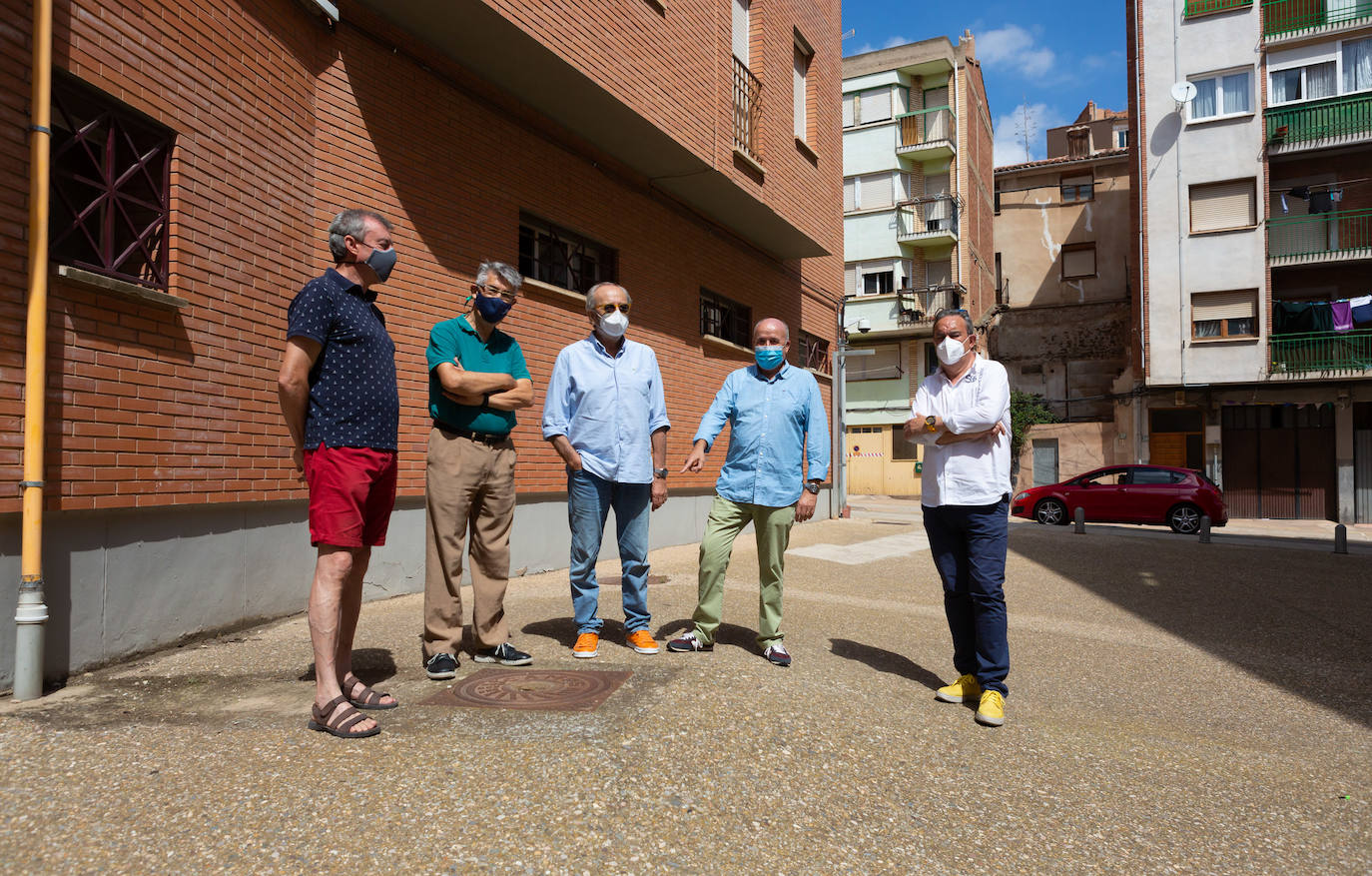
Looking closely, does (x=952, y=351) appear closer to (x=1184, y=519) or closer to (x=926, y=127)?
(x=1184, y=519)

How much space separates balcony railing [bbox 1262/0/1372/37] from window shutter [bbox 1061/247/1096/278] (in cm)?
1048

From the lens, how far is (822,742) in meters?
3.26

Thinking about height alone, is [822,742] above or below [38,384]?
below

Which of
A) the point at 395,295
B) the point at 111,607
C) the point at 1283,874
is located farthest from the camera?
the point at 395,295

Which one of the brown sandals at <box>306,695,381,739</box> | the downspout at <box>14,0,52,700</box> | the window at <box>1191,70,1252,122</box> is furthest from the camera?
the window at <box>1191,70,1252,122</box>

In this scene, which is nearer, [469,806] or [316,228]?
[469,806]

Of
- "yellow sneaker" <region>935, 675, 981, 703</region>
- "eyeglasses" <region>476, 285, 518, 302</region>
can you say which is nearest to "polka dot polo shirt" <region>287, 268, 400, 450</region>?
"eyeglasses" <region>476, 285, 518, 302</region>

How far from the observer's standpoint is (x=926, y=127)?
33844 mm

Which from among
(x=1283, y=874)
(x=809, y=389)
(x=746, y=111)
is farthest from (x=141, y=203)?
(x=746, y=111)

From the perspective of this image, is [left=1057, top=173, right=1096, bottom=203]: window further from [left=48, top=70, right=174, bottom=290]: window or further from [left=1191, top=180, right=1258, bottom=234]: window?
[left=48, top=70, right=174, bottom=290]: window

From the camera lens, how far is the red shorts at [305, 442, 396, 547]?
10.5 ft

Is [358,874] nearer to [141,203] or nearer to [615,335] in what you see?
[615,335]

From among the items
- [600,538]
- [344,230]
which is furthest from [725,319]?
[344,230]

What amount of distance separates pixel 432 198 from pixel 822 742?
6.08m
